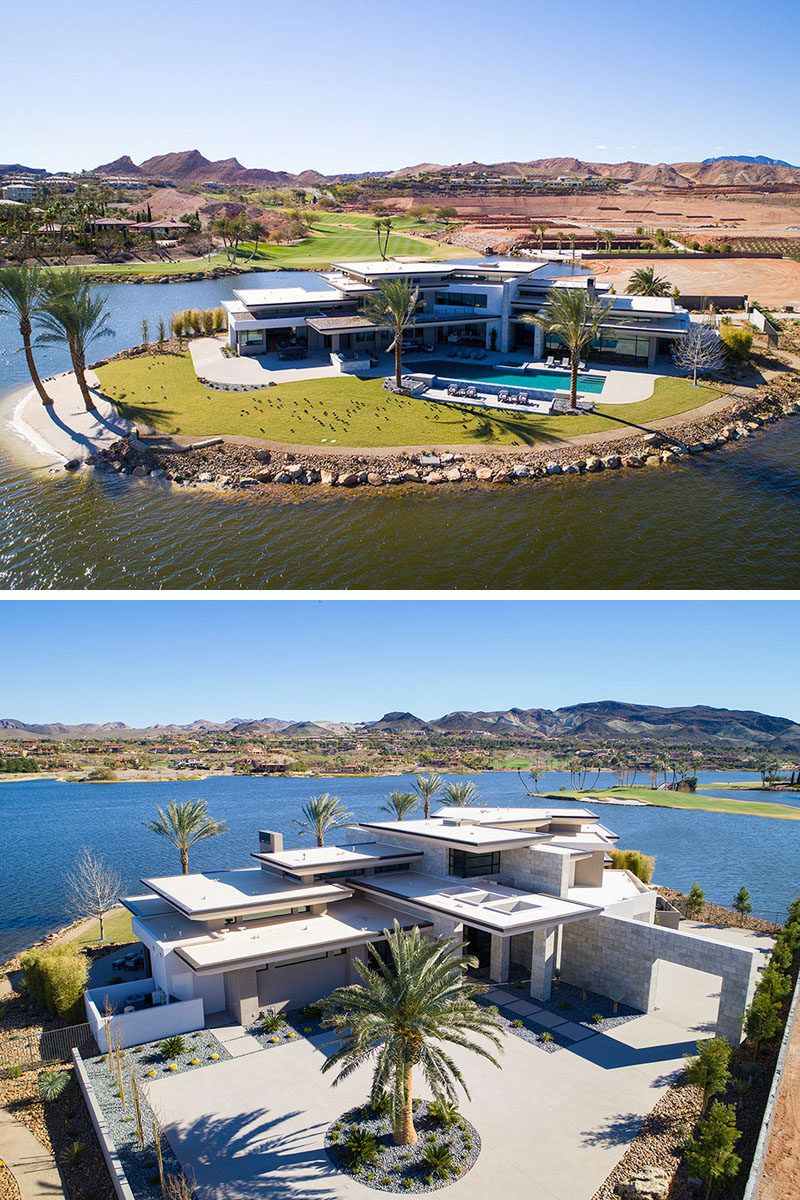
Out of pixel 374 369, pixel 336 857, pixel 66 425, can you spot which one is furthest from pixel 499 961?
pixel 374 369

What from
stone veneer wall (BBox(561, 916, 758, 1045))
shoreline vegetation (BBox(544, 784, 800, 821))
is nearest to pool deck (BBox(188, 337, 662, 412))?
stone veneer wall (BBox(561, 916, 758, 1045))

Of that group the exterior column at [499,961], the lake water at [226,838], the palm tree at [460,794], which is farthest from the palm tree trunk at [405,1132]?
the palm tree at [460,794]

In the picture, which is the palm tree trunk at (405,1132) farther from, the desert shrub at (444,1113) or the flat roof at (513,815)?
the flat roof at (513,815)

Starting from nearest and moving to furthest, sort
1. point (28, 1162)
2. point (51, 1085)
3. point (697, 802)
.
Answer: point (28, 1162), point (51, 1085), point (697, 802)

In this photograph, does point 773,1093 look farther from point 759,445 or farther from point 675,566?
point 759,445

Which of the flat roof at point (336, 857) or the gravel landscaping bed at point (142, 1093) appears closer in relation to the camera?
the gravel landscaping bed at point (142, 1093)

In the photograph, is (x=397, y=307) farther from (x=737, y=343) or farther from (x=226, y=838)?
(x=226, y=838)

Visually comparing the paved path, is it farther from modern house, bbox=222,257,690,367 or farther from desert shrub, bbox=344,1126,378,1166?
modern house, bbox=222,257,690,367
